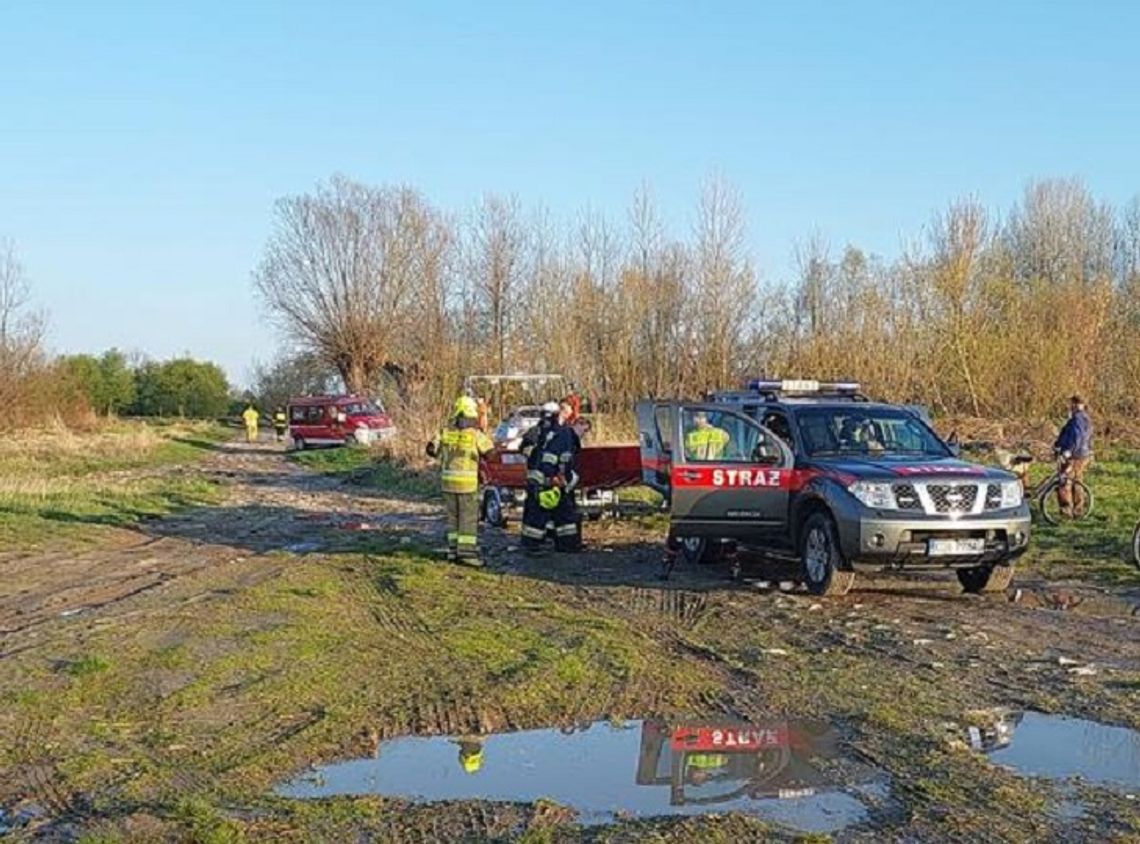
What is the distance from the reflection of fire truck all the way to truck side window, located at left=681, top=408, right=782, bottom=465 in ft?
19.6

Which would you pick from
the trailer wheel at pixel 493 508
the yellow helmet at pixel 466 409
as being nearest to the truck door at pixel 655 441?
the yellow helmet at pixel 466 409

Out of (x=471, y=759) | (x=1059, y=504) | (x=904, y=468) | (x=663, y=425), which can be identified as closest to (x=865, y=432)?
(x=904, y=468)

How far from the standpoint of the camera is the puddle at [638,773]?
5977 millimetres

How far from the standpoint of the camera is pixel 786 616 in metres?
11.5

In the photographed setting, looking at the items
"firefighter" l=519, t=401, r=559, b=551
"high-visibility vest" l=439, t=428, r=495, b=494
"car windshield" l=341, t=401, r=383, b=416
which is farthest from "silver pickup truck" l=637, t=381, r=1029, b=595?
"car windshield" l=341, t=401, r=383, b=416

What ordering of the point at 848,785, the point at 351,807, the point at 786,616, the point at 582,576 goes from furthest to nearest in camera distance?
the point at 582,576 → the point at 786,616 → the point at 848,785 → the point at 351,807

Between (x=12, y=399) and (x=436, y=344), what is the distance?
22.1 metres

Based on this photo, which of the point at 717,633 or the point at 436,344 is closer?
the point at 717,633

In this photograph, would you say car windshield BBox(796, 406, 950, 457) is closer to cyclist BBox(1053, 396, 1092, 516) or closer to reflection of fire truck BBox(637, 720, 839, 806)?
cyclist BBox(1053, 396, 1092, 516)

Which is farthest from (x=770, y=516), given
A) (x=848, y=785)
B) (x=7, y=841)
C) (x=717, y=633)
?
(x=7, y=841)

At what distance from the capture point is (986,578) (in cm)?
1282

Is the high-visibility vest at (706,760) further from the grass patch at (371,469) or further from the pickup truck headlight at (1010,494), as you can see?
the grass patch at (371,469)

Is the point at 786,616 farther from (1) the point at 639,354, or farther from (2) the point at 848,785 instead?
(1) the point at 639,354

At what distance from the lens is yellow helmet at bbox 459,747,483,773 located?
21.9 ft
